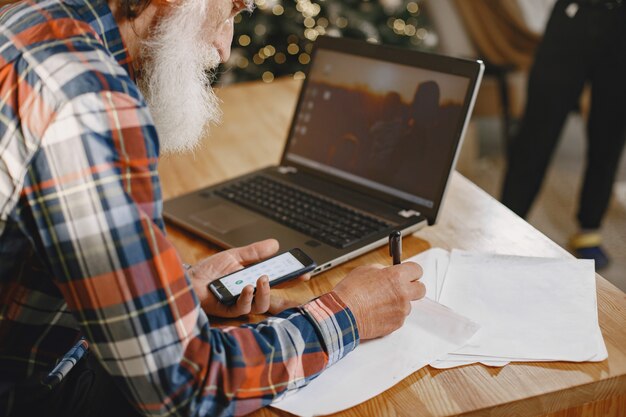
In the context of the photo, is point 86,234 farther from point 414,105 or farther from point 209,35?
point 414,105

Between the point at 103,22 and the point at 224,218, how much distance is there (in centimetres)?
51

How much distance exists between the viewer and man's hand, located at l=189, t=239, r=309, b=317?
3.05 feet

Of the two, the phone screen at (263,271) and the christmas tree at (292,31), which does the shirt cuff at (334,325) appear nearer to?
the phone screen at (263,271)

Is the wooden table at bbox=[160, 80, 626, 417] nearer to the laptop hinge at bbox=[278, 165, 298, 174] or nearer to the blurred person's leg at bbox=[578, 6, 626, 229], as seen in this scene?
the laptop hinge at bbox=[278, 165, 298, 174]

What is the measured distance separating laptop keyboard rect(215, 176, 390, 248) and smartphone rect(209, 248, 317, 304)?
0.30ft

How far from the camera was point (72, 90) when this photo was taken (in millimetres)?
688

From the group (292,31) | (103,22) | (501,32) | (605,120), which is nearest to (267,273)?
(103,22)

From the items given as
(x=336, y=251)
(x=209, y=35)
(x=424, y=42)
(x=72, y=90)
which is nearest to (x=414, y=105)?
(x=336, y=251)

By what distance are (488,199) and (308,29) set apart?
7.96 feet

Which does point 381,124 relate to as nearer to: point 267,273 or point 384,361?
point 267,273

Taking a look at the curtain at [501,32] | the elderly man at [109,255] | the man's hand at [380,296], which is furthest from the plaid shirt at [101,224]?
the curtain at [501,32]

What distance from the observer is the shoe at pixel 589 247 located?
2445 mm

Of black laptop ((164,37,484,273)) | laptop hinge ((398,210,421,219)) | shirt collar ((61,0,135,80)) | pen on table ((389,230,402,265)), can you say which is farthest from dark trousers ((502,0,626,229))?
shirt collar ((61,0,135,80))

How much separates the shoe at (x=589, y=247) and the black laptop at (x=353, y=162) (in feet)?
4.75
